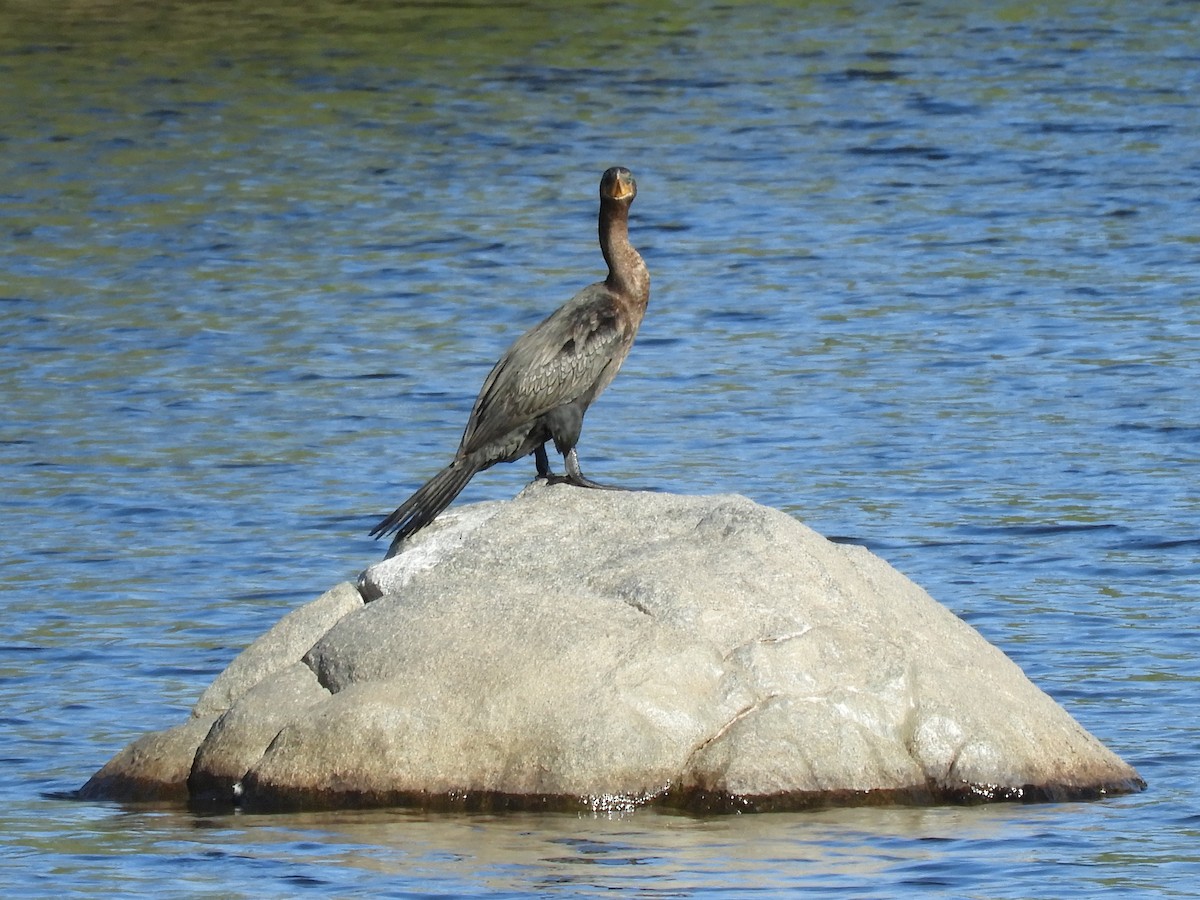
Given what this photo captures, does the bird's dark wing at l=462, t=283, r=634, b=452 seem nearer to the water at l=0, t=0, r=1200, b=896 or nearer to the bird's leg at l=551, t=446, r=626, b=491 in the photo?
the bird's leg at l=551, t=446, r=626, b=491

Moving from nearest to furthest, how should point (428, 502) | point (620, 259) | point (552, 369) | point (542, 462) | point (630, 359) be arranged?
1. point (428, 502)
2. point (552, 369)
3. point (542, 462)
4. point (620, 259)
5. point (630, 359)

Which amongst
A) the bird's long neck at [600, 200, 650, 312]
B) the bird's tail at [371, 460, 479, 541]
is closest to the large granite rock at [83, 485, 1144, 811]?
the bird's tail at [371, 460, 479, 541]

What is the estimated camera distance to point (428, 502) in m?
10.3

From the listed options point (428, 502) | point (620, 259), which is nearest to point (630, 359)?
point (620, 259)

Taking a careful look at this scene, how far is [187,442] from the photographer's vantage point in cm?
1686

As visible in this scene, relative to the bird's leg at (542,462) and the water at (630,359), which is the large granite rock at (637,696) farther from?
the bird's leg at (542,462)

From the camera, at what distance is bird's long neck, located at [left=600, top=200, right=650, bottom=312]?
35.3 ft

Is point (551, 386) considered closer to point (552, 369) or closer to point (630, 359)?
point (552, 369)

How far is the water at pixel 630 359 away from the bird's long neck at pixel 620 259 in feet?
8.47

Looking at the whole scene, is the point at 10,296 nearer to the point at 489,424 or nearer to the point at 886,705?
the point at 489,424

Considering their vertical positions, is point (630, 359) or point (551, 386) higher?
point (630, 359)

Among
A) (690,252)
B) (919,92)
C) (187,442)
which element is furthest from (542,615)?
(919,92)

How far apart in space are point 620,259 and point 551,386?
74 centimetres

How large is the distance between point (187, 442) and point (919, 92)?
13656mm
